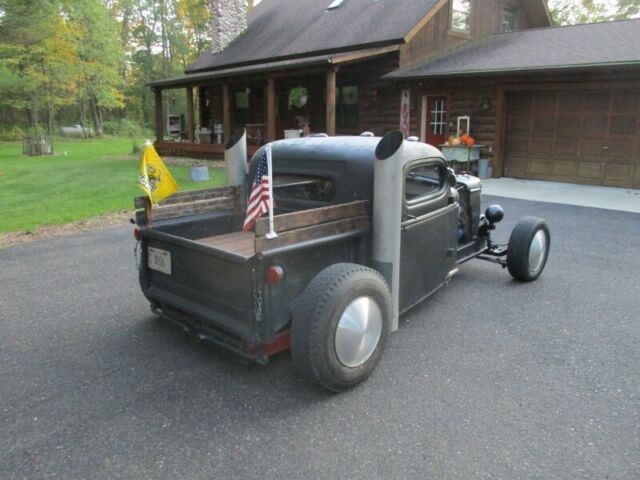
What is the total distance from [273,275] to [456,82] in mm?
13670

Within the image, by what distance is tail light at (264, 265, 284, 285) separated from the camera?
3.04 m

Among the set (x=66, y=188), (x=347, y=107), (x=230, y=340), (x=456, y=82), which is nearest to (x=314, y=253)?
(x=230, y=340)

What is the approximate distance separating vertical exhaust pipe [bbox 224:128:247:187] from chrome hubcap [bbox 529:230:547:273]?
2.99 meters

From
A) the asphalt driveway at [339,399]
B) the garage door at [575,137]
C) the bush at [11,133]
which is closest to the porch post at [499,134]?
the garage door at [575,137]

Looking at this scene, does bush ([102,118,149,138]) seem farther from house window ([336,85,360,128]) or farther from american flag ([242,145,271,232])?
american flag ([242,145,271,232])

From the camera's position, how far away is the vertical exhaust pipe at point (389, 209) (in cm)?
346

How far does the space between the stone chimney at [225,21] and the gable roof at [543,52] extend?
11.2 m

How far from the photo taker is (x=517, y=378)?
11.3ft

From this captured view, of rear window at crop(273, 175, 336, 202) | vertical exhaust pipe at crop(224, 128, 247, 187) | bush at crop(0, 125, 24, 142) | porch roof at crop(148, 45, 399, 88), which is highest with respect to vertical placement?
porch roof at crop(148, 45, 399, 88)

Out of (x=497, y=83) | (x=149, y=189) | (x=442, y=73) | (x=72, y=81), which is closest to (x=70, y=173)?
(x=442, y=73)

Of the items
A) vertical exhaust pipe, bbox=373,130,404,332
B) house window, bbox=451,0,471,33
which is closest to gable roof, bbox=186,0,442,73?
house window, bbox=451,0,471,33

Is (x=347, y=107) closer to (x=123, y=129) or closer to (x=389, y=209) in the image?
(x=389, y=209)

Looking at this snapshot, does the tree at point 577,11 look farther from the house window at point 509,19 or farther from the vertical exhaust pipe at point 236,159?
the vertical exhaust pipe at point 236,159

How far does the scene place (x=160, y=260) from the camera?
3.85 m
